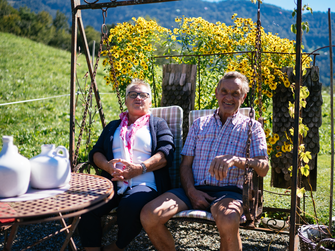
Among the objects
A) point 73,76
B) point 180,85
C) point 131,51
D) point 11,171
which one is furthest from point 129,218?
point 131,51

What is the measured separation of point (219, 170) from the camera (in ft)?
6.50

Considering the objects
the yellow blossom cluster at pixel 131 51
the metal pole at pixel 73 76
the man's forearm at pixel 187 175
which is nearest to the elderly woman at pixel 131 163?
the man's forearm at pixel 187 175

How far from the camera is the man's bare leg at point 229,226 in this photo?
1.85 meters

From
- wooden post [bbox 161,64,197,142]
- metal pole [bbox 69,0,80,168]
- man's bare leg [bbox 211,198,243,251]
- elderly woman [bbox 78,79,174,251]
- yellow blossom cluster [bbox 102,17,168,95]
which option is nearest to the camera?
man's bare leg [bbox 211,198,243,251]

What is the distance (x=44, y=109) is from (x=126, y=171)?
589cm

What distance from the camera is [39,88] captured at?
9344mm

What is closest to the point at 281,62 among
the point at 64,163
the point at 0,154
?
the point at 64,163

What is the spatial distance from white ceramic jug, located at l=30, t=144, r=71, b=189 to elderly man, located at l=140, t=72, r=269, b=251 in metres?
0.61

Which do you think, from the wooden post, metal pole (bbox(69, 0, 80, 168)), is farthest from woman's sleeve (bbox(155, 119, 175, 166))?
the wooden post

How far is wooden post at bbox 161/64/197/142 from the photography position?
10.8 ft

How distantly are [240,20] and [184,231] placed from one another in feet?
7.67

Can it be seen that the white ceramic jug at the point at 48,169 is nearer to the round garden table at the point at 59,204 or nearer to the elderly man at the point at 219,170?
the round garden table at the point at 59,204

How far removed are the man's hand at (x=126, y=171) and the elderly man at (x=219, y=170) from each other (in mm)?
254

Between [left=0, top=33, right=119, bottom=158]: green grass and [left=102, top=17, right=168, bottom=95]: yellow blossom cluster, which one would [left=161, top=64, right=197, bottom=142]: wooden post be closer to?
[left=102, top=17, right=168, bottom=95]: yellow blossom cluster
